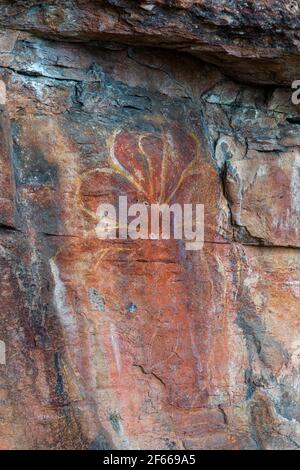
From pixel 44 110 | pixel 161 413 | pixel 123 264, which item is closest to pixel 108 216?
pixel 123 264

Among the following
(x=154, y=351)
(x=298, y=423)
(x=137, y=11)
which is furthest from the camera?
(x=298, y=423)

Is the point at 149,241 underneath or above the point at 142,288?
above

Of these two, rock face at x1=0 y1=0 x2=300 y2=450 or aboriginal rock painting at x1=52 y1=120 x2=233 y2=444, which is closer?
rock face at x1=0 y1=0 x2=300 y2=450

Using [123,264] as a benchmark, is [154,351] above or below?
below

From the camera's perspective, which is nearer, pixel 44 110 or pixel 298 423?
pixel 44 110

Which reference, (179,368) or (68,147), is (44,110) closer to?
(68,147)

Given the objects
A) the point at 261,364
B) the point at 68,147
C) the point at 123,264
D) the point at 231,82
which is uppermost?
the point at 231,82

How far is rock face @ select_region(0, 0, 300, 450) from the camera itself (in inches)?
110

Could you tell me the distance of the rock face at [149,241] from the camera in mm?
2797

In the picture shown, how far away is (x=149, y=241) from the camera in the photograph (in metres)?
3.12

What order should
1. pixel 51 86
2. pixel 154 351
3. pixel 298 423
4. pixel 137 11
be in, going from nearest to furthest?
pixel 137 11 → pixel 51 86 → pixel 154 351 → pixel 298 423

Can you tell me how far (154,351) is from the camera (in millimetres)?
3178

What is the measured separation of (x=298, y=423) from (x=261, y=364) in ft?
1.33

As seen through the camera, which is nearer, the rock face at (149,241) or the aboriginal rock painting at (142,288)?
the rock face at (149,241)
